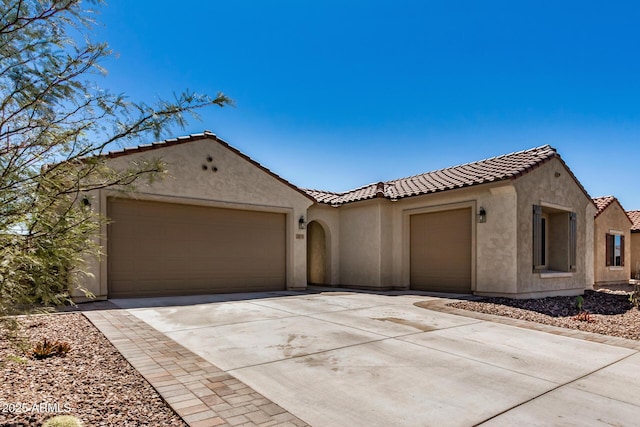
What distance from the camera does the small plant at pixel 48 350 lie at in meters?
4.78

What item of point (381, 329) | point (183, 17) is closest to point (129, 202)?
point (183, 17)

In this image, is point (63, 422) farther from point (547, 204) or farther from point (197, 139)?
point (547, 204)

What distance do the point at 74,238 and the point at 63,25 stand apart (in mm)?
1855

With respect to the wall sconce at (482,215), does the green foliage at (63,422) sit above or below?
below

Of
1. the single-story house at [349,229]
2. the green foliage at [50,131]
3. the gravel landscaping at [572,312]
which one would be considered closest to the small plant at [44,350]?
the green foliage at [50,131]

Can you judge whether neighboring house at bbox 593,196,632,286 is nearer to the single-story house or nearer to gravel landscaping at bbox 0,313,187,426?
the single-story house

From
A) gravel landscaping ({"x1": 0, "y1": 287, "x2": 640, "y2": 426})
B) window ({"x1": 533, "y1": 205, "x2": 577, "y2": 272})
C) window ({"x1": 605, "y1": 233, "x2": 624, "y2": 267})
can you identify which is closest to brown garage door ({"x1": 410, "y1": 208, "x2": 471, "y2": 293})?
window ({"x1": 533, "y1": 205, "x2": 577, "y2": 272})

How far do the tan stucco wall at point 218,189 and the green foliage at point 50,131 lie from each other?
22.7 ft

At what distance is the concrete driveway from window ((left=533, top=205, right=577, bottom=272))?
25.4 feet

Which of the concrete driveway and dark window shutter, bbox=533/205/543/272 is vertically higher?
dark window shutter, bbox=533/205/543/272

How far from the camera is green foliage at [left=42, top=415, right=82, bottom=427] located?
9.22 feet

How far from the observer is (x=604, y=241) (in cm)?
1931

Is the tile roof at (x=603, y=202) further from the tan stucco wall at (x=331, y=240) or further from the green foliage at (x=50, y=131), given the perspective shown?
the green foliage at (x=50, y=131)

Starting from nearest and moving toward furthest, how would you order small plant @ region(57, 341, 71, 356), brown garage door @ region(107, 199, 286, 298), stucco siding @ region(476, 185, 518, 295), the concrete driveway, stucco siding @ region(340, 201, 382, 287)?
1. the concrete driveway
2. small plant @ region(57, 341, 71, 356)
3. brown garage door @ region(107, 199, 286, 298)
4. stucco siding @ region(476, 185, 518, 295)
5. stucco siding @ region(340, 201, 382, 287)
